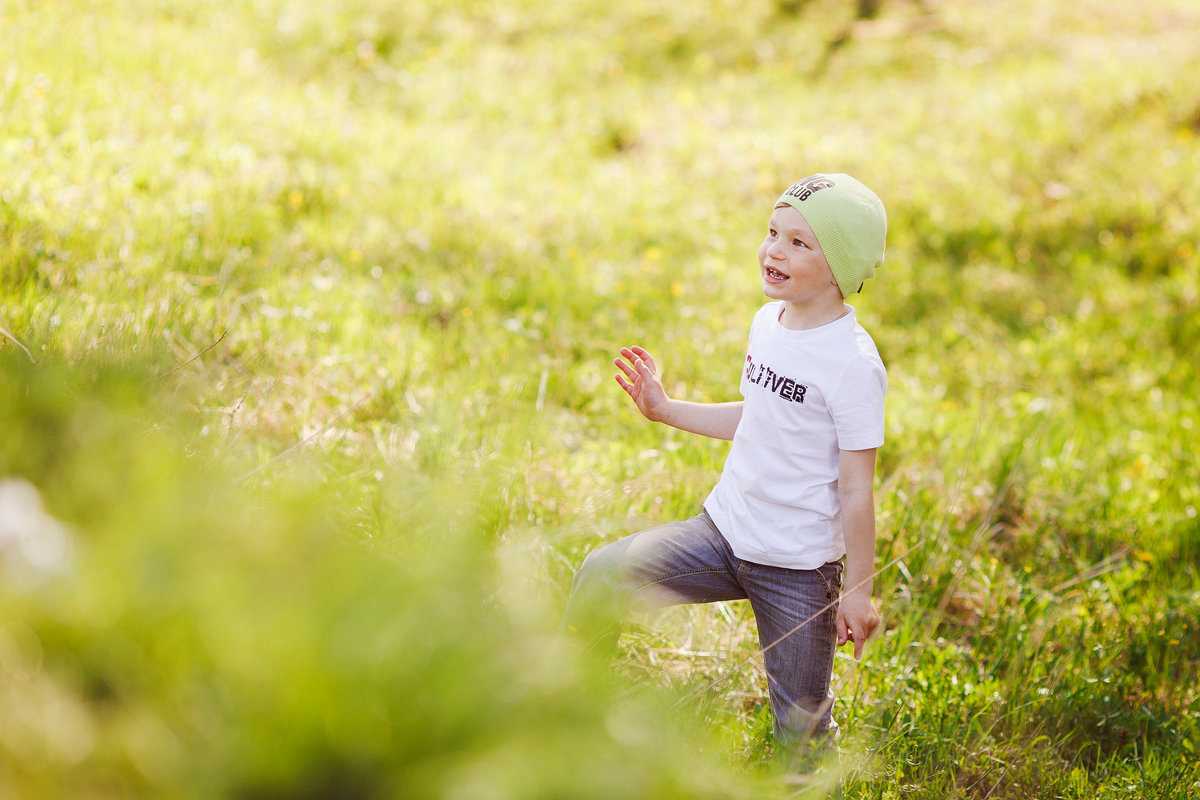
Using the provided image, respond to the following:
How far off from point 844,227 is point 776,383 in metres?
0.44

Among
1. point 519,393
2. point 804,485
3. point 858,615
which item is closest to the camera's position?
point 858,615

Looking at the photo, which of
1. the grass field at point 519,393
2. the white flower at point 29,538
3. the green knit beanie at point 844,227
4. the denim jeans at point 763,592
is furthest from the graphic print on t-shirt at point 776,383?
the white flower at point 29,538

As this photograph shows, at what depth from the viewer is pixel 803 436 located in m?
2.43

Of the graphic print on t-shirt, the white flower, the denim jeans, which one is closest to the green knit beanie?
the graphic print on t-shirt

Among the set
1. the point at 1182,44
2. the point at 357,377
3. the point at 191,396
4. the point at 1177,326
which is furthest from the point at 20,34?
the point at 1182,44

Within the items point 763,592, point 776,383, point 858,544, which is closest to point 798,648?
point 763,592

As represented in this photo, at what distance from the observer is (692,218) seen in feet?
23.8

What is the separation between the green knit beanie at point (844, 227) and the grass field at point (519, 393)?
1085mm

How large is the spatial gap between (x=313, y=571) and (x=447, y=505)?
2.14 feet

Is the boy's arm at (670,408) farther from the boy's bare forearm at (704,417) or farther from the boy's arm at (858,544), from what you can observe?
the boy's arm at (858,544)

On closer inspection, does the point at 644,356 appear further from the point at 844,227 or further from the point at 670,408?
the point at 844,227

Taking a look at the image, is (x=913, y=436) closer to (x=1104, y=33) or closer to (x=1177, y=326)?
(x=1177, y=326)

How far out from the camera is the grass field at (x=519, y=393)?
3.11ft

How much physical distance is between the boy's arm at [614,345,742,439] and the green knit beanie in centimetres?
53
